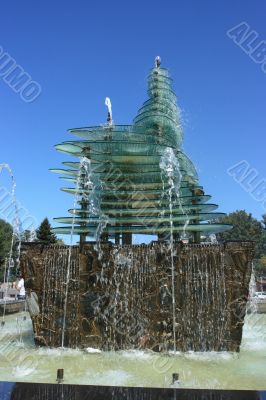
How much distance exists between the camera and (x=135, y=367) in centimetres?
909

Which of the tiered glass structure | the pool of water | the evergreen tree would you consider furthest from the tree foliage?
the pool of water

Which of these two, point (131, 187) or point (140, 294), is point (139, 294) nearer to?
point (140, 294)

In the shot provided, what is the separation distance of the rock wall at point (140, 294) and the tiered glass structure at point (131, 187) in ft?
21.2

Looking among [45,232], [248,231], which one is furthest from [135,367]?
[248,231]

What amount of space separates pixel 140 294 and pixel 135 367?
8.46ft

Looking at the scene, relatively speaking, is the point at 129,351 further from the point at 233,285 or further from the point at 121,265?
the point at 233,285

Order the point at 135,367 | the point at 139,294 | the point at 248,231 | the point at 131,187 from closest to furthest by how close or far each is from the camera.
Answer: the point at 135,367, the point at 139,294, the point at 131,187, the point at 248,231

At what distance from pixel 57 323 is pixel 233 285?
16.1ft

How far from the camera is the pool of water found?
757 cm

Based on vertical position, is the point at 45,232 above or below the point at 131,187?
above

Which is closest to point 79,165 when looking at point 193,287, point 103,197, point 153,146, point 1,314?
point 103,197

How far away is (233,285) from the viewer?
1117 centimetres

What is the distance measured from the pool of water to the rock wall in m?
0.41

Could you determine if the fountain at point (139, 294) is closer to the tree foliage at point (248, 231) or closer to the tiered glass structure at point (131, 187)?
the tiered glass structure at point (131, 187)
